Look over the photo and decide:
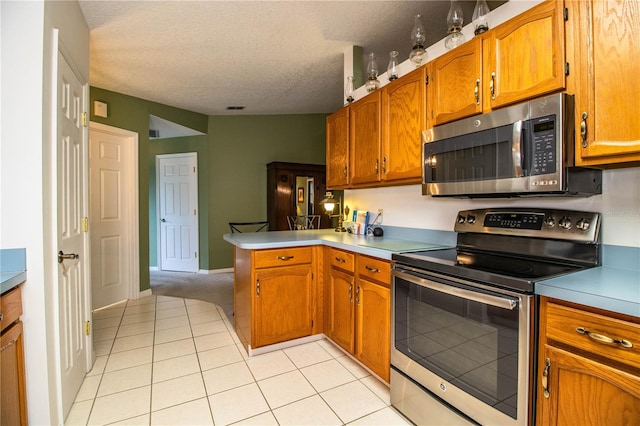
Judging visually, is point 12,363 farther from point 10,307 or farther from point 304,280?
point 304,280

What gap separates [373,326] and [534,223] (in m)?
1.06

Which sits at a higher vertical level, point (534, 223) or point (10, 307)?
point (534, 223)

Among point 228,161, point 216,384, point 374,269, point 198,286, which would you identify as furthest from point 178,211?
point 374,269

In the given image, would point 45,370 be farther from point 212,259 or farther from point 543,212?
point 212,259

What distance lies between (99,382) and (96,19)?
2554 mm

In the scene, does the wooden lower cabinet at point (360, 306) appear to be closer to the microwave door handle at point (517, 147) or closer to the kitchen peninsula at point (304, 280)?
the kitchen peninsula at point (304, 280)

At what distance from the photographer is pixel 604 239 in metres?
1.35

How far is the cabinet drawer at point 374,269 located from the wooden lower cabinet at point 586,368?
0.82 meters

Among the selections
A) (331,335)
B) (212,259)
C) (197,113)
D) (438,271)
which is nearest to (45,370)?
(331,335)

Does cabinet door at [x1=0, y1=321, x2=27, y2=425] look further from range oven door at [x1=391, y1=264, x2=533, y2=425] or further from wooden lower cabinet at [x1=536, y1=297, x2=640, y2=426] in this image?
wooden lower cabinet at [x1=536, y1=297, x2=640, y2=426]

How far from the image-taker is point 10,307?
1.21 m

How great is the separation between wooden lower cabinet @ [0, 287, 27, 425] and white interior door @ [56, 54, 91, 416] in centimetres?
25

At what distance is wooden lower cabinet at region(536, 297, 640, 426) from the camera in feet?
2.92

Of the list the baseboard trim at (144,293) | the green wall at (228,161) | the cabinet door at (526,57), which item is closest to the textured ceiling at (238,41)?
the cabinet door at (526,57)
